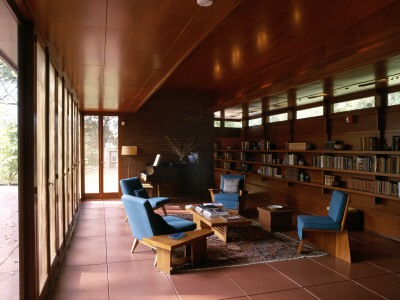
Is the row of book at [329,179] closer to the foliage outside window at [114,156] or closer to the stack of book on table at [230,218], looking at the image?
the stack of book on table at [230,218]

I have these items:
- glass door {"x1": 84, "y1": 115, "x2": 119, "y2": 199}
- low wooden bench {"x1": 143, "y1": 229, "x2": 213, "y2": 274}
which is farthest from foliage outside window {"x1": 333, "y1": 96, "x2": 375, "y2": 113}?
glass door {"x1": 84, "y1": 115, "x2": 119, "y2": 199}

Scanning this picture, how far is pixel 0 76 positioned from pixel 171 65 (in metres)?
2.60

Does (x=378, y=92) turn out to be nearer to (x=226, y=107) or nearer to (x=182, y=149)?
(x=226, y=107)

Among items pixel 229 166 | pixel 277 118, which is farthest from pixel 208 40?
pixel 229 166

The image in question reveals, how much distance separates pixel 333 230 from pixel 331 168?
2529 millimetres

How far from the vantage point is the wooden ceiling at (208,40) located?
8.89 ft

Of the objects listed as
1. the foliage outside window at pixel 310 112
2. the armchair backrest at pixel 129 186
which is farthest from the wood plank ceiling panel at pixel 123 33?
the foliage outside window at pixel 310 112

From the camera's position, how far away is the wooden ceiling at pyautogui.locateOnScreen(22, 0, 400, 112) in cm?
271

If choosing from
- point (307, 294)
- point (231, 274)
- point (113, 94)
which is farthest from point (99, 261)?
point (113, 94)

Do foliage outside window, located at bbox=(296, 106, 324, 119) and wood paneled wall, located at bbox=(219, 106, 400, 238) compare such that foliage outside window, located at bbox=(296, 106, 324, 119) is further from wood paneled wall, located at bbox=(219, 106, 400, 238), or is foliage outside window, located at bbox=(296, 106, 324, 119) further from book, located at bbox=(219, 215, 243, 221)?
book, located at bbox=(219, 215, 243, 221)

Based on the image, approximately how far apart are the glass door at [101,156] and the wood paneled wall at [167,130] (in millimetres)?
321

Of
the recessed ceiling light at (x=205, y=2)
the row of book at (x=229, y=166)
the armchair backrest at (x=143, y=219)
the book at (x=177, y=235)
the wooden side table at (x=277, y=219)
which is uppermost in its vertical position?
the recessed ceiling light at (x=205, y=2)

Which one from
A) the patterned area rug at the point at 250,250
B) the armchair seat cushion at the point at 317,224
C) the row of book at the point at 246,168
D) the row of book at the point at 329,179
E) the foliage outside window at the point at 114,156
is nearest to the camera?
the patterned area rug at the point at 250,250

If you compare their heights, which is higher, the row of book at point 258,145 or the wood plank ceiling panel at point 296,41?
the wood plank ceiling panel at point 296,41
